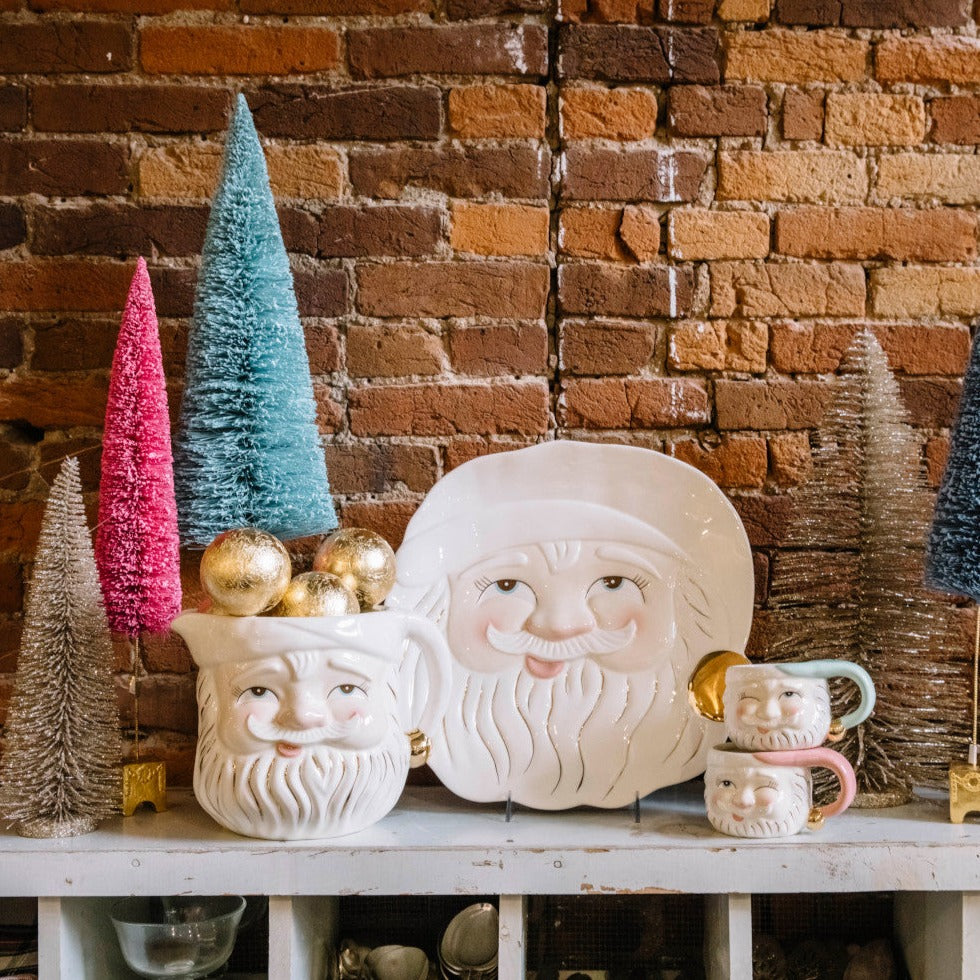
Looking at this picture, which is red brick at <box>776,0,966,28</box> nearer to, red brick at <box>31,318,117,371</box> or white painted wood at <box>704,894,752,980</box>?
red brick at <box>31,318,117,371</box>

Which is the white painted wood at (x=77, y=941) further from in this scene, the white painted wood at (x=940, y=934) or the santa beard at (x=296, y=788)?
the white painted wood at (x=940, y=934)

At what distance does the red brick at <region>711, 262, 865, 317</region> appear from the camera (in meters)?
1.31

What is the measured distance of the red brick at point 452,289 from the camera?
1308 mm

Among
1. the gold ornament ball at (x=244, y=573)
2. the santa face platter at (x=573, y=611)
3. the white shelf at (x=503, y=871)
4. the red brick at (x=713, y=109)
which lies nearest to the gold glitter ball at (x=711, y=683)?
the santa face platter at (x=573, y=611)

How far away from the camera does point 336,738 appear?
98cm

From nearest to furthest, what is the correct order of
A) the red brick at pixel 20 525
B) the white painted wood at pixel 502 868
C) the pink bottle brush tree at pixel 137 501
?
the white painted wood at pixel 502 868 < the pink bottle brush tree at pixel 137 501 < the red brick at pixel 20 525

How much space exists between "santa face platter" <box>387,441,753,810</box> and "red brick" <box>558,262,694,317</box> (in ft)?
0.76


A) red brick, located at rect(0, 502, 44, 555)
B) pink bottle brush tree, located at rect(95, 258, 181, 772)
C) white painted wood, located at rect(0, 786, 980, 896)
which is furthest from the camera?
red brick, located at rect(0, 502, 44, 555)

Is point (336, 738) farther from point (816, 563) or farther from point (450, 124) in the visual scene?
point (450, 124)

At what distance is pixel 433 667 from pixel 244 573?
0.74 feet

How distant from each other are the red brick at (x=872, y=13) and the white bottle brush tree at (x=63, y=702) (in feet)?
3.42

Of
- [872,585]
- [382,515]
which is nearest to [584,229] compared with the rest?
[382,515]

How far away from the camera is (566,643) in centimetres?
113

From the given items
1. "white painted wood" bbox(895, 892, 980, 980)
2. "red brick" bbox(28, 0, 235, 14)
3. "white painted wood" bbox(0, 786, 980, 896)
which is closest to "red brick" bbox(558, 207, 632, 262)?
"red brick" bbox(28, 0, 235, 14)
